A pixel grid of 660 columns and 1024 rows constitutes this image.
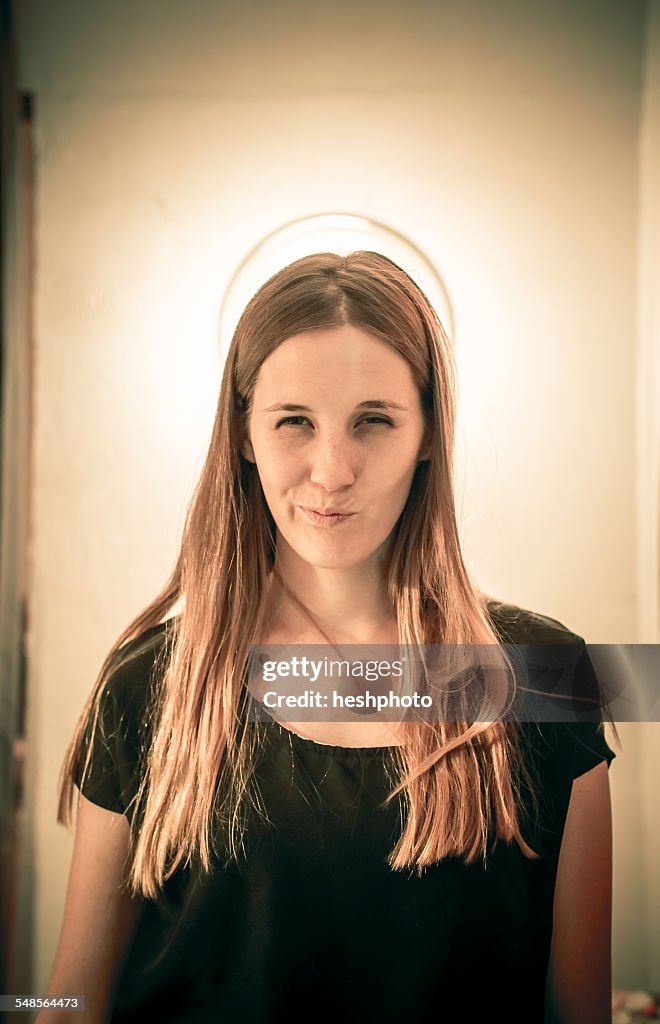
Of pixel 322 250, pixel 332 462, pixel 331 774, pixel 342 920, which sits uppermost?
pixel 322 250

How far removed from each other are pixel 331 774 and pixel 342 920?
154mm

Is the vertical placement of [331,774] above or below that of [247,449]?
below

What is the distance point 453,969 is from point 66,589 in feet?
2.03

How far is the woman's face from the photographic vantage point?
31.2 inches

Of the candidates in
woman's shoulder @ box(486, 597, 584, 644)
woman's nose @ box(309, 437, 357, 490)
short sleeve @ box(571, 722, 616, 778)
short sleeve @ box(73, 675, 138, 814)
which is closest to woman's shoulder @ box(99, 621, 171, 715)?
short sleeve @ box(73, 675, 138, 814)

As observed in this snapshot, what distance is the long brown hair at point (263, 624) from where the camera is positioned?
81 cm

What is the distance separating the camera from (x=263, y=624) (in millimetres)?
869

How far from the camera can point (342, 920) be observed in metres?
0.81

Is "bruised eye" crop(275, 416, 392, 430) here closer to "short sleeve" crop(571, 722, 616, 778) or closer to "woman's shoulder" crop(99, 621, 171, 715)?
"woman's shoulder" crop(99, 621, 171, 715)

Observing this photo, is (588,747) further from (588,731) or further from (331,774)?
(331,774)

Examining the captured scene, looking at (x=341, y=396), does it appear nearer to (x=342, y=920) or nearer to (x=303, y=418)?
(x=303, y=418)

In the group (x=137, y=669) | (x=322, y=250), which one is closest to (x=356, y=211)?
(x=322, y=250)

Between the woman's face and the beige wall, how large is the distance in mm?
97

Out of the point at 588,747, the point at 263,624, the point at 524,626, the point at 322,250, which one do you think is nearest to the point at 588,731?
the point at 588,747
